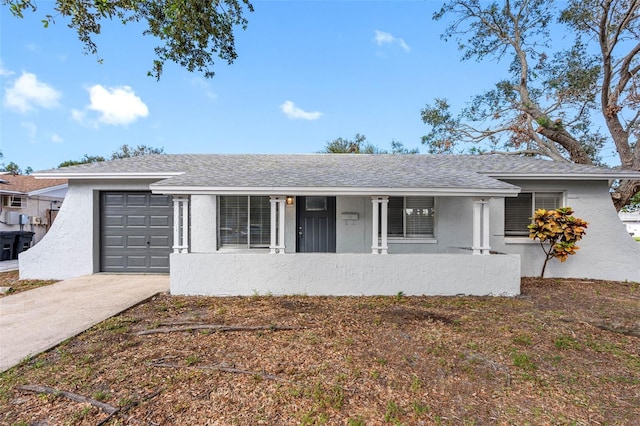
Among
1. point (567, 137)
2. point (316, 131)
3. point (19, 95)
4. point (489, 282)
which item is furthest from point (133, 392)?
point (316, 131)

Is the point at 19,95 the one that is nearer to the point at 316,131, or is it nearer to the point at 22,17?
the point at 22,17

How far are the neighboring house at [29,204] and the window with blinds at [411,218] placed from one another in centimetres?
1503

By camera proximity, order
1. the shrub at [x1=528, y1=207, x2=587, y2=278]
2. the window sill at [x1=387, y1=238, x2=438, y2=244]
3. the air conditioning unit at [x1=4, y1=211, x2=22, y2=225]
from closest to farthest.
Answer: the shrub at [x1=528, y1=207, x2=587, y2=278], the window sill at [x1=387, y1=238, x2=438, y2=244], the air conditioning unit at [x1=4, y1=211, x2=22, y2=225]

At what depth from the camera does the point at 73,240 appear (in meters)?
7.84

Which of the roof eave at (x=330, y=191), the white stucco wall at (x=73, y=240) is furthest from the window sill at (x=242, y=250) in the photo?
the white stucco wall at (x=73, y=240)

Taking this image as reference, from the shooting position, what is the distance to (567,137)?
13.0 m

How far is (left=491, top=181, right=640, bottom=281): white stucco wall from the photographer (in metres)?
7.92

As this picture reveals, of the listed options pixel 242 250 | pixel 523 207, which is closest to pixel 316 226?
pixel 242 250

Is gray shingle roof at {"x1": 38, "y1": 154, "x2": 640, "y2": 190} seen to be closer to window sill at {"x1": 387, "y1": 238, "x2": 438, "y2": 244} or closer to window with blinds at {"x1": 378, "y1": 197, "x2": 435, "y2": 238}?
window with blinds at {"x1": 378, "y1": 197, "x2": 435, "y2": 238}

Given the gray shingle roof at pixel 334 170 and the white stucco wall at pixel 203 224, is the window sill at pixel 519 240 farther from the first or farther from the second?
the white stucco wall at pixel 203 224

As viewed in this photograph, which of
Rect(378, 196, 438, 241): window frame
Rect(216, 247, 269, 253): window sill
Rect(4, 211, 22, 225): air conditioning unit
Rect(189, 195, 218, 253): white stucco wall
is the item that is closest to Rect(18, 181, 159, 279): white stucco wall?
Rect(189, 195, 218, 253): white stucco wall

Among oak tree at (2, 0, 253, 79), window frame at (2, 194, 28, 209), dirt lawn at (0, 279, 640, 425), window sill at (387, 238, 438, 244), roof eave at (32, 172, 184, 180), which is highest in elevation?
oak tree at (2, 0, 253, 79)

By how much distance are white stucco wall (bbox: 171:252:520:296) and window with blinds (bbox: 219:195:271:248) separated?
1.74 metres

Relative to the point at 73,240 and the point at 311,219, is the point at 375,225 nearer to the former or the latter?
the point at 311,219
